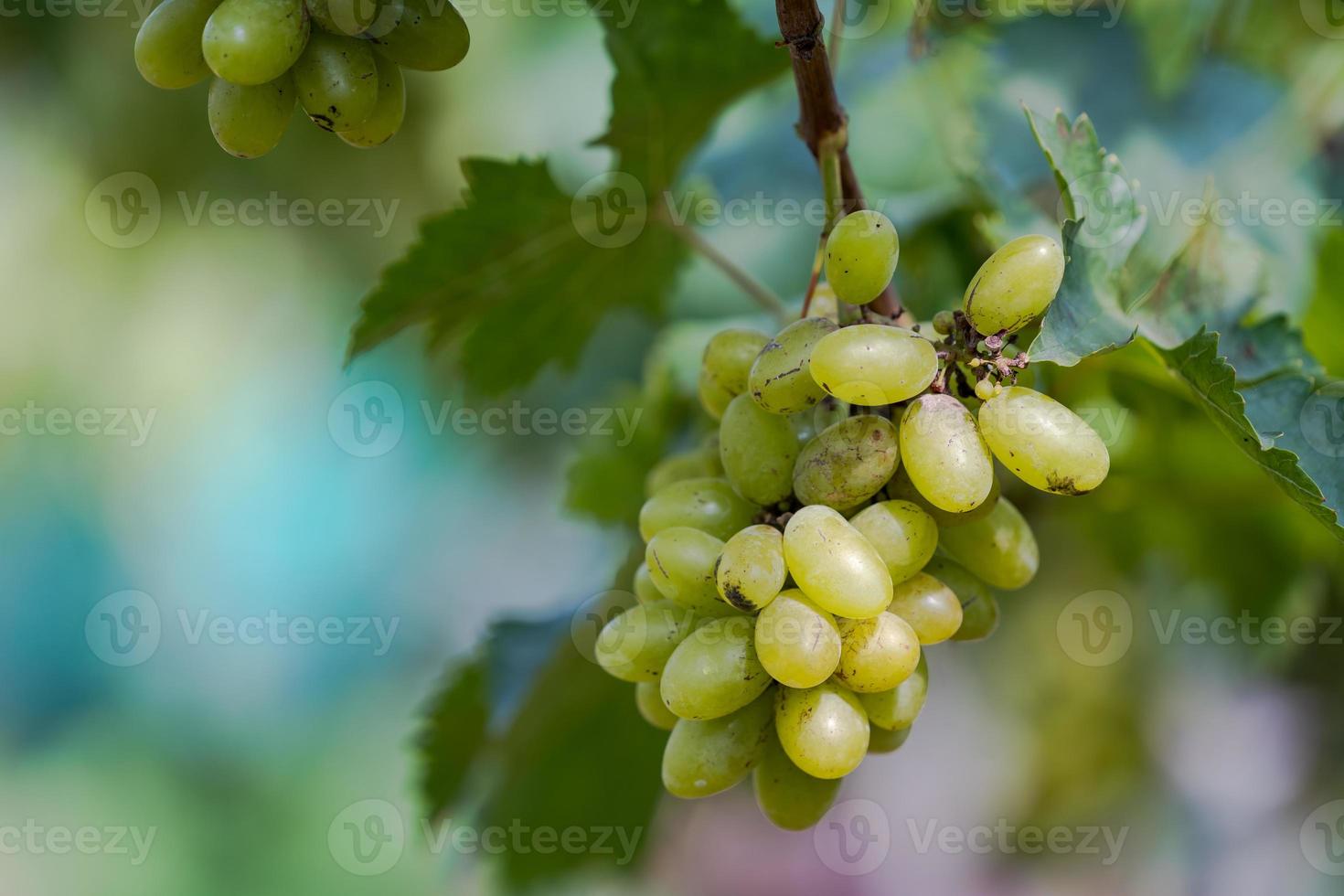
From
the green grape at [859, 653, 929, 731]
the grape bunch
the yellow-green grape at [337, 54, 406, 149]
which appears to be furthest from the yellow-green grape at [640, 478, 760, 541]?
the yellow-green grape at [337, 54, 406, 149]

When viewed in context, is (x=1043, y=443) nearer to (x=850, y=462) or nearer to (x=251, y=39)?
(x=850, y=462)

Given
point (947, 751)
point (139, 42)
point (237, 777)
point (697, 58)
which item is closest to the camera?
point (139, 42)

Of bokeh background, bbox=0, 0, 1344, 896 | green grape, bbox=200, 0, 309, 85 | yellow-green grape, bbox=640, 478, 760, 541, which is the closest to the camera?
green grape, bbox=200, 0, 309, 85

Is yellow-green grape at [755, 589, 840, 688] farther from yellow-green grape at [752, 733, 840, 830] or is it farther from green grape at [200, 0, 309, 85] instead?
green grape at [200, 0, 309, 85]

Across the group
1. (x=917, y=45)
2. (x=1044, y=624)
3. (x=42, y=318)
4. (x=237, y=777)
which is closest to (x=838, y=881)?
(x=1044, y=624)

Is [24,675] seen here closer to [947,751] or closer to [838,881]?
[838,881]

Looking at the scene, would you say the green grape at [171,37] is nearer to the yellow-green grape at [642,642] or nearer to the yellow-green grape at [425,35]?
the yellow-green grape at [425,35]

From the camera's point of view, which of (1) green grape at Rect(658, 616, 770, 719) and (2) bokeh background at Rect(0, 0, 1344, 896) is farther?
(2) bokeh background at Rect(0, 0, 1344, 896)
